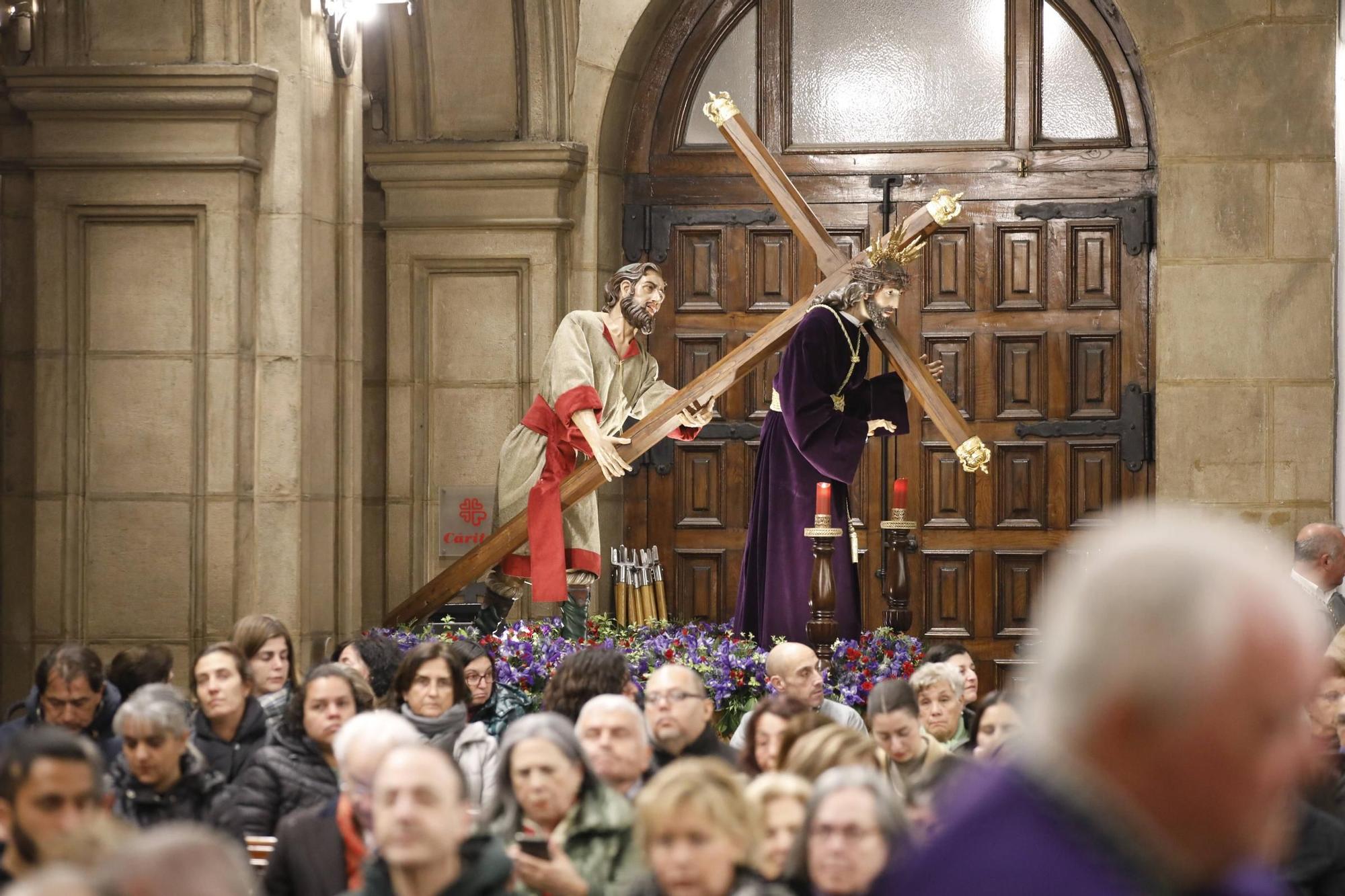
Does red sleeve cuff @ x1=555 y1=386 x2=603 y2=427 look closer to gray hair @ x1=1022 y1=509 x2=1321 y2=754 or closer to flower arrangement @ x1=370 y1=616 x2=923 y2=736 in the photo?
flower arrangement @ x1=370 y1=616 x2=923 y2=736

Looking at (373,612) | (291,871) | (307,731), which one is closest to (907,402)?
(373,612)

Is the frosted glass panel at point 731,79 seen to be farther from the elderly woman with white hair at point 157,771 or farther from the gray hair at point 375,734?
the gray hair at point 375,734

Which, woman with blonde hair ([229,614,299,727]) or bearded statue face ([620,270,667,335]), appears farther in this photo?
bearded statue face ([620,270,667,335])

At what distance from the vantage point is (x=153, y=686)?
5.45 meters

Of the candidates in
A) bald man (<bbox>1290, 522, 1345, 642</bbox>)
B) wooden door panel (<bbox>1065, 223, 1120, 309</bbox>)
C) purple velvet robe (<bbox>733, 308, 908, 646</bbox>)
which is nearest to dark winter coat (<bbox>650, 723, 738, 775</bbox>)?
purple velvet robe (<bbox>733, 308, 908, 646</bbox>)

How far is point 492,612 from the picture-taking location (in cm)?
966

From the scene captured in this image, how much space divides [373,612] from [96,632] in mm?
2712

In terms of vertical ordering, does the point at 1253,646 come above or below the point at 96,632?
above

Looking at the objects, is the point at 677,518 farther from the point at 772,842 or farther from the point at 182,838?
the point at 182,838

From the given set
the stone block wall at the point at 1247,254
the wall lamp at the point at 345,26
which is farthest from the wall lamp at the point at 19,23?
the stone block wall at the point at 1247,254

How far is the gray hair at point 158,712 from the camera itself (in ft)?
17.3

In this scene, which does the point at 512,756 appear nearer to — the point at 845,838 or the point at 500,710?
the point at 845,838

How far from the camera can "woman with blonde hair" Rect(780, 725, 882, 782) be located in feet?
15.6

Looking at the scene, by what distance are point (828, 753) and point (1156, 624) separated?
3.28 meters
